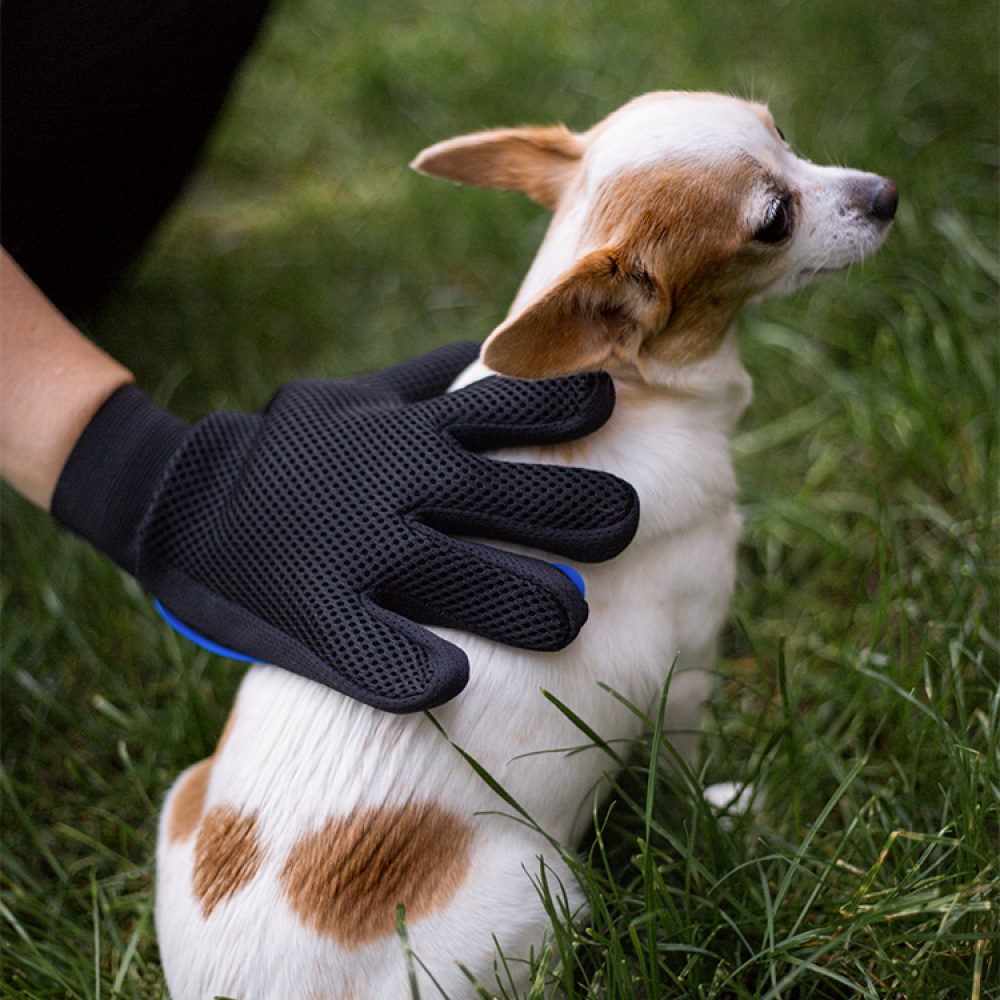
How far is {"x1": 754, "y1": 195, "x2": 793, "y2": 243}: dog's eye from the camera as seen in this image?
1.73m

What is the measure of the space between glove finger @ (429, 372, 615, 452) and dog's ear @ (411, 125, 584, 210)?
1.78 feet

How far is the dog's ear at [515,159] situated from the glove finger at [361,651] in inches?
36.4

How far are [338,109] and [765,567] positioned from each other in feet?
8.94

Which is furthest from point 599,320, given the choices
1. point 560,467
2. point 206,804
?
point 206,804

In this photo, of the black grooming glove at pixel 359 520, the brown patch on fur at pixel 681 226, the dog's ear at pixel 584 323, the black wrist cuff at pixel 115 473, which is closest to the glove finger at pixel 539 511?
the black grooming glove at pixel 359 520

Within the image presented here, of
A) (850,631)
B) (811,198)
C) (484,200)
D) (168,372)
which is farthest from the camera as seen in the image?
(484,200)

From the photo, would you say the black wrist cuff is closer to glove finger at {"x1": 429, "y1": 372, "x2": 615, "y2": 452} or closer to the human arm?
the human arm

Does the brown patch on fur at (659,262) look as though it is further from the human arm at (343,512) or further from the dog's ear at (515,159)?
the dog's ear at (515,159)

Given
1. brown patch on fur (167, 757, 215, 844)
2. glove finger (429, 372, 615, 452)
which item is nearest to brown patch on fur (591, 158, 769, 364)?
glove finger (429, 372, 615, 452)

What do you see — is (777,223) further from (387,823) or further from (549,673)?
(387,823)

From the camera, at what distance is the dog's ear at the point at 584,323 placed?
1.46 metres

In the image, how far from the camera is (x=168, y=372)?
10.6ft

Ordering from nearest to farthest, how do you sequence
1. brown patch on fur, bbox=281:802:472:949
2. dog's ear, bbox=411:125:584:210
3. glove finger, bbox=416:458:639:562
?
brown patch on fur, bbox=281:802:472:949
glove finger, bbox=416:458:639:562
dog's ear, bbox=411:125:584:210

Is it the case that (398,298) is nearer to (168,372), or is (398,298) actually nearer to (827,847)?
(168,372)
